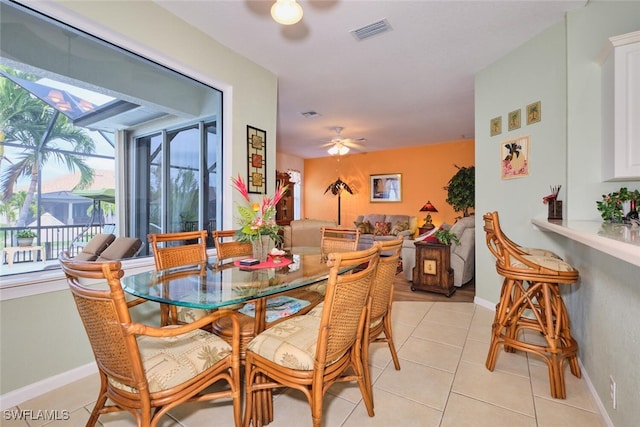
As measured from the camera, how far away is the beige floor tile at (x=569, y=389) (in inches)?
65.6

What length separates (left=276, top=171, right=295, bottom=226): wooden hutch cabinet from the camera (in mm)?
6662

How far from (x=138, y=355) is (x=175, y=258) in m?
1.16

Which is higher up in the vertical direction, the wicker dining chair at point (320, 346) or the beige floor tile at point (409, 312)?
the wicker dining chair at point (320, 346)

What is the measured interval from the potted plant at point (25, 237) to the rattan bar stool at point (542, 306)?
312 centimetres

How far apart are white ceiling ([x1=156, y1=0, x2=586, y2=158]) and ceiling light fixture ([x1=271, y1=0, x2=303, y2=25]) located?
703 millimetres

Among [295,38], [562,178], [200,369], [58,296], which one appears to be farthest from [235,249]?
[562,178]

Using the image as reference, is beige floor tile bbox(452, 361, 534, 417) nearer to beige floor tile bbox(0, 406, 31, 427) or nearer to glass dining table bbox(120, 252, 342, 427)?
glass dining table bbox(120, 252, 342, 427)

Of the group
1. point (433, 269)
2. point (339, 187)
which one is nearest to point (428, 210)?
point (339, 187)

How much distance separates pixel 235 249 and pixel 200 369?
1.34 m

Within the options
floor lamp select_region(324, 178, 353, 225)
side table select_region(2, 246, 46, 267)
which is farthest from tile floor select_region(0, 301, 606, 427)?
floor lamp select_region(324, 178, 353, 225)

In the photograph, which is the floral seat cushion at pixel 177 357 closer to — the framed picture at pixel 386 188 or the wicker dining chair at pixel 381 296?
the wicker dining chair at pixel 381 296

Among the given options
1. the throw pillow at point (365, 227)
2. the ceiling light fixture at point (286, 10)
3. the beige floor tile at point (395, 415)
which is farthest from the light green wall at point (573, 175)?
the throw pillow at point (365, 227)

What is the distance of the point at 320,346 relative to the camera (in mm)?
1197

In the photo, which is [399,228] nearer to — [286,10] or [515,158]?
[515,158]
